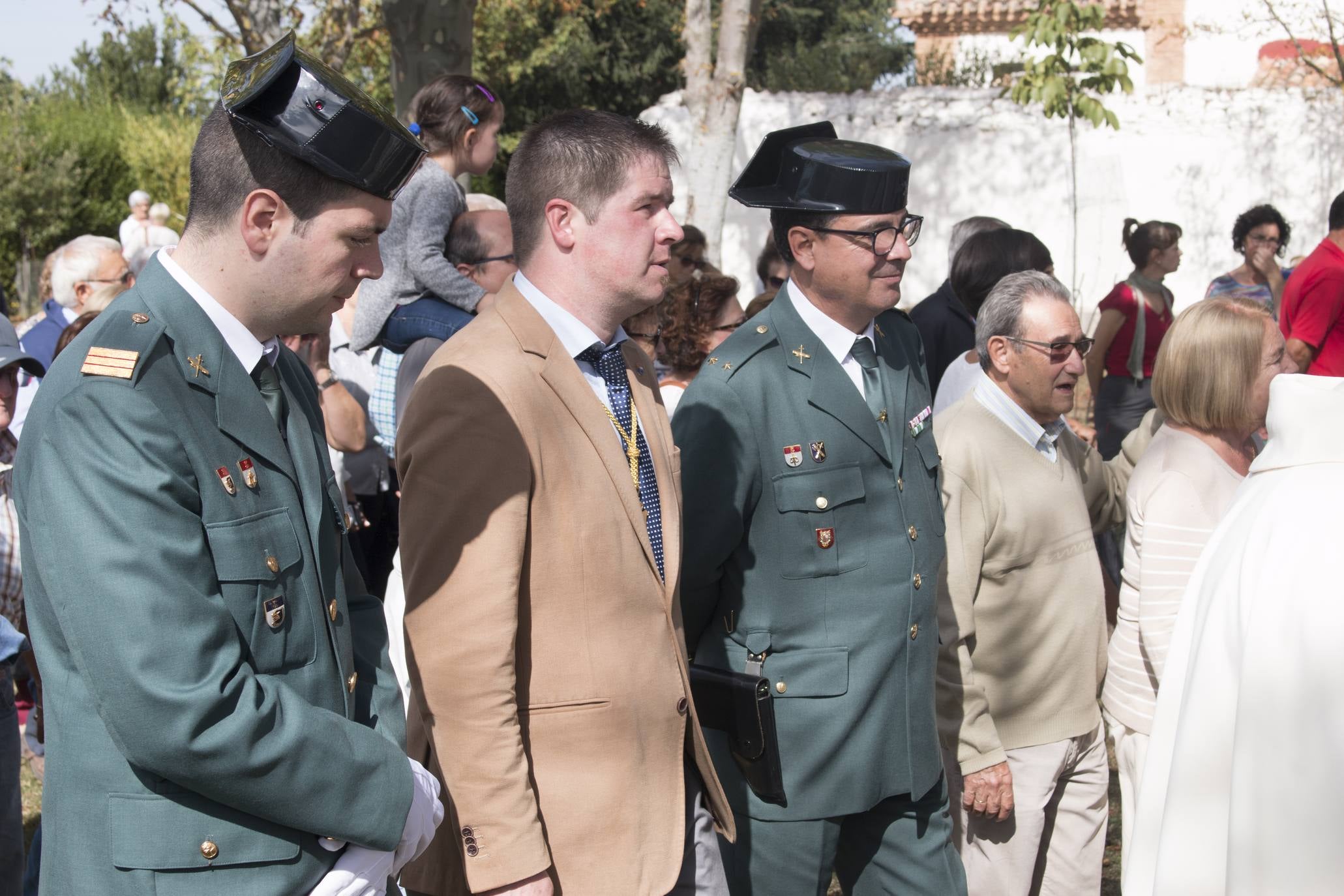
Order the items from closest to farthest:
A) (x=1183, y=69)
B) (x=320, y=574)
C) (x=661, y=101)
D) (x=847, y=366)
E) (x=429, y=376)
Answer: (x=320, y=574) → (x=429, y=376) → (x=847, y=366) → (x=661, y=101) → (x=1183, y=69)

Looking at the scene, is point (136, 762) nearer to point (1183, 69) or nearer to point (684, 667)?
point (684, 667)

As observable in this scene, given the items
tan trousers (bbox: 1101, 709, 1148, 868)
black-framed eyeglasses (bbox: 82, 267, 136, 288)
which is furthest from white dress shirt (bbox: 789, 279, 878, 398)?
black-framed eyeglasses (bbox: 82, 267, 136, 288)

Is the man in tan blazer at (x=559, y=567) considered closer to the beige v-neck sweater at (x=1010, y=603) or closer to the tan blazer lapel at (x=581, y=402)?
the tan blazer lapel at (x=581, y=402)

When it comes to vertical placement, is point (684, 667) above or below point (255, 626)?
below

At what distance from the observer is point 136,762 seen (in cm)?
163

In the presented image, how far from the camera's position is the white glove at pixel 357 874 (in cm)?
178

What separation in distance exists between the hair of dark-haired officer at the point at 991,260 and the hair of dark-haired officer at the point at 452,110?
1.83 metres

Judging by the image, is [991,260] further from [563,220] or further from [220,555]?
[220,555]

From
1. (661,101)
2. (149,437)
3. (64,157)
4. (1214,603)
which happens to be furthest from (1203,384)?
(64,157)

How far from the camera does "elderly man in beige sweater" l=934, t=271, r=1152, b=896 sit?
3.27 m

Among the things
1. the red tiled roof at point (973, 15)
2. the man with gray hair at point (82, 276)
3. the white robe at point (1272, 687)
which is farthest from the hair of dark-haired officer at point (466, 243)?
the red tiled roof at point (973, 15)

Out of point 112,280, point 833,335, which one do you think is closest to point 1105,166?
point 112,280

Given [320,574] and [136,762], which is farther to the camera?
[320,574]

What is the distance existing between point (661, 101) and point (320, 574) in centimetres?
1478
